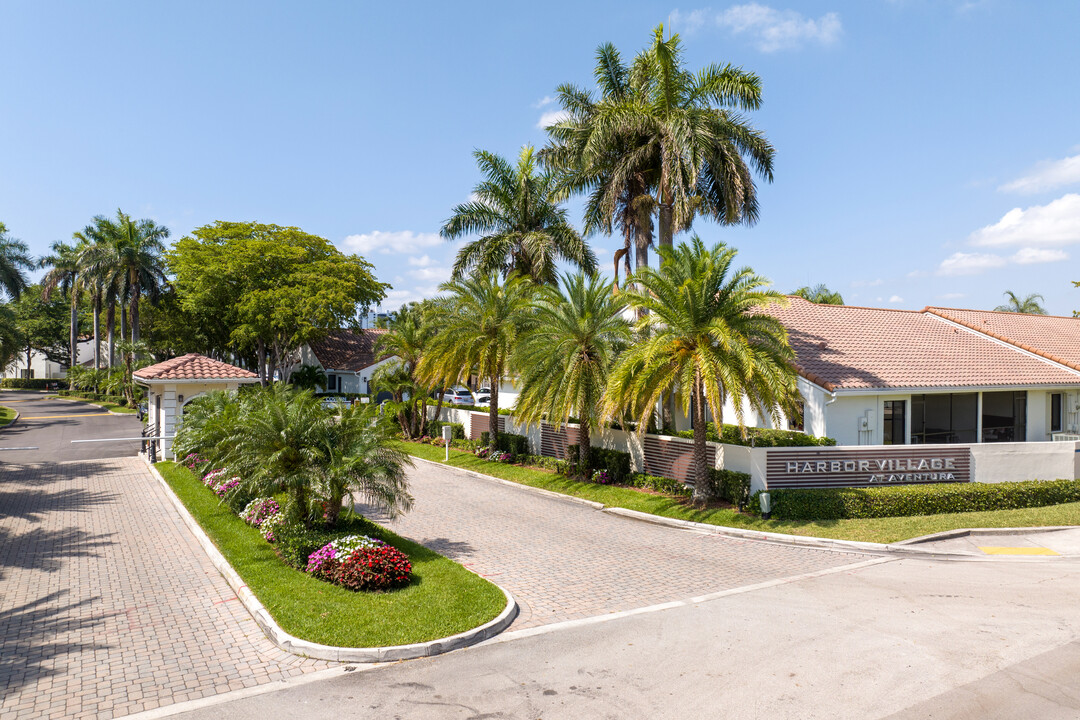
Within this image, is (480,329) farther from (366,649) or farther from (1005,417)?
(1005,417)

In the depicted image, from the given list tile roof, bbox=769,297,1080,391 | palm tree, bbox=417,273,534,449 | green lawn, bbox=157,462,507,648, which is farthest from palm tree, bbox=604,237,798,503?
palm tree, bbox=417,273,534,449

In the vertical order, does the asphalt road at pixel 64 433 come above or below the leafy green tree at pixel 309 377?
below

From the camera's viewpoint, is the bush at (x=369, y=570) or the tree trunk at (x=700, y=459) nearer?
the bush at (x=369, y=570)

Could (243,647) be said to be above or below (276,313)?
below

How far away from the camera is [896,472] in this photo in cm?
1619

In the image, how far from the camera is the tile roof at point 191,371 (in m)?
22.2

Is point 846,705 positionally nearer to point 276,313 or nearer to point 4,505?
point 4,505

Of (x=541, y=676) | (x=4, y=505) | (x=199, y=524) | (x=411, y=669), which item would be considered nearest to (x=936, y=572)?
(x=541, y=676)

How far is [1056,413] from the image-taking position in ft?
79.2

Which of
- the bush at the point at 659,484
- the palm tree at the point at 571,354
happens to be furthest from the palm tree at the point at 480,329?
the bush at the point at 659,484

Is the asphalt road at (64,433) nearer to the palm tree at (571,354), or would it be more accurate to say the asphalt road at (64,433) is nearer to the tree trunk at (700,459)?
the palm tree at (571,354)

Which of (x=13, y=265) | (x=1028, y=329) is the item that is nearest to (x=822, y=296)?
(x=1028, y=329)

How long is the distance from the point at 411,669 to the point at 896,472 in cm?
1373

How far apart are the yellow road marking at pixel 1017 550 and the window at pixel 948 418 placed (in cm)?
991
